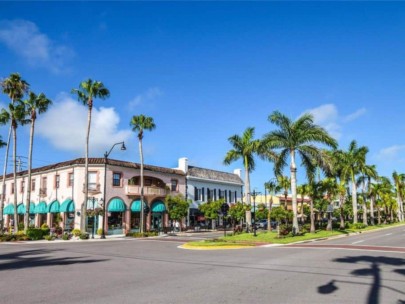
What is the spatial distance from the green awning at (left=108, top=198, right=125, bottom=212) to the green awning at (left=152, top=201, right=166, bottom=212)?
4846 millimetres

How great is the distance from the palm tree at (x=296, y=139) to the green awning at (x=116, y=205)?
19.8m

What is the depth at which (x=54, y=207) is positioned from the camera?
143 ft

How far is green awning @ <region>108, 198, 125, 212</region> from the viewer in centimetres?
4228

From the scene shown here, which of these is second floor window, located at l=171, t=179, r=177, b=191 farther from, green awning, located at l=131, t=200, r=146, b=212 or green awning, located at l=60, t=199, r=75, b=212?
Answer: green awning, located at l=60, t=199, r=75, b=212

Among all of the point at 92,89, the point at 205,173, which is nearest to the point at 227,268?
the point at 92,89

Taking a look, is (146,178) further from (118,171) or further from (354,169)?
(354,169)

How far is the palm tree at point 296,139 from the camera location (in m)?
30.7

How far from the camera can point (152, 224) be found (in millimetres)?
47312

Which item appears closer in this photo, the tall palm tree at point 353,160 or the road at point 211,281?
the road at point 211,281

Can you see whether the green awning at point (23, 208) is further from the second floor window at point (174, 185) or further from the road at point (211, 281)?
the road at point (211, 281)

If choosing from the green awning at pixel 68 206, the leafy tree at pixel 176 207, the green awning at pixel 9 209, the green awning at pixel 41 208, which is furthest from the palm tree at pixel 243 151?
the green awning at pixel 9 209

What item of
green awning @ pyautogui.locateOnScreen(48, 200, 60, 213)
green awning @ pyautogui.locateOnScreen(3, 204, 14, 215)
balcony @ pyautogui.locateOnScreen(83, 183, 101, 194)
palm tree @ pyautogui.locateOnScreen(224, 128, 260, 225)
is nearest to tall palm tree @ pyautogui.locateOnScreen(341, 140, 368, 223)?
palm tree @ pyautogui.locateOnScreen(224, 128, 260, 225)

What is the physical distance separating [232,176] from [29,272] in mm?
50541

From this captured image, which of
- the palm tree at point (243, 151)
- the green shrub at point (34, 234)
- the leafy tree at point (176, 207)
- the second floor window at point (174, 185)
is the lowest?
the green shrub at point (34, 234)
